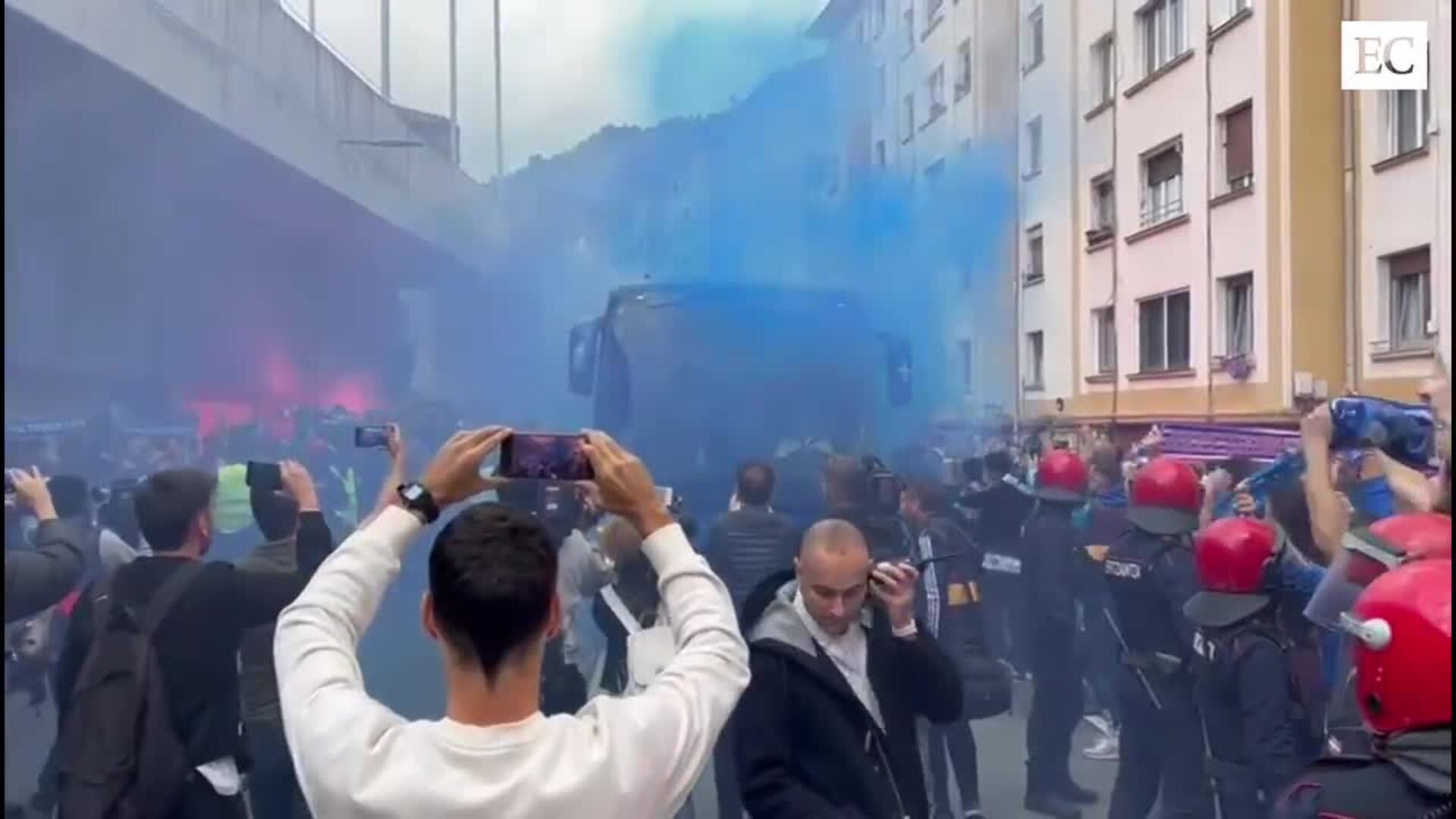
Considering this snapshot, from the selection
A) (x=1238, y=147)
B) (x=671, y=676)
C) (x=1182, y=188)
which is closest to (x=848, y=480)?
(x=1182, y=188)

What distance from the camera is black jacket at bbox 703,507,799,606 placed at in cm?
323

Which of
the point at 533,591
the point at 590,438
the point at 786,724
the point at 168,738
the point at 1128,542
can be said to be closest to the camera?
the point at 533,591

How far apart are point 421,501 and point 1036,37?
6.86 feet

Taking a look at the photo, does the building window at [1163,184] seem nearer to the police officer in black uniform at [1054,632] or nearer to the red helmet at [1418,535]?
the police officer in black uniform at [1054,632]

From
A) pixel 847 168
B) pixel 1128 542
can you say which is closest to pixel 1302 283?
pixel 1128 542

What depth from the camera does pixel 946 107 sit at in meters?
3.41

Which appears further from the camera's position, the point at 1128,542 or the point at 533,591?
the point at 1128,542

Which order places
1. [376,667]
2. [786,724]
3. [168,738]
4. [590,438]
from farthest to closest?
[376,667]
[168,738]
[786,724]
[590,438]

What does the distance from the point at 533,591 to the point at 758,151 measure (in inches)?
69.9

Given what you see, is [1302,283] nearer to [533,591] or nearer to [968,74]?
[968,74]

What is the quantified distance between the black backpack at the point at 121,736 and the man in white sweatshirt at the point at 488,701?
3.98 feet

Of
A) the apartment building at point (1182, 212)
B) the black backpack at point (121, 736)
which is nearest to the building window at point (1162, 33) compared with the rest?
the apartment building at point (1182, 212)

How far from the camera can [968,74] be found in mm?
3381

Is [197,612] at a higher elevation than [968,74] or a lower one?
lower
